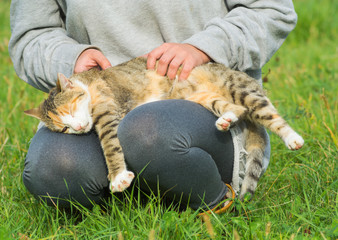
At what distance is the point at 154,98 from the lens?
2471 millimetres

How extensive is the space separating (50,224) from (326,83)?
3044mm

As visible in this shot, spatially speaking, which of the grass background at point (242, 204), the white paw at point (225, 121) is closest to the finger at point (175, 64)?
the white paw at point (225, 121)

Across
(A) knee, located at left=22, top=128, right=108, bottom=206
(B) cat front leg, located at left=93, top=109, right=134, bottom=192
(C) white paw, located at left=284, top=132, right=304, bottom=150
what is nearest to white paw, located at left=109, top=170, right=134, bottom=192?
(B) cat front leg, located at left=93, top=109, right=134, bottom=192

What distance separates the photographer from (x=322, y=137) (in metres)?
2.99

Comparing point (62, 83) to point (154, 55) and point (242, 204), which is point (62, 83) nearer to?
point (154, 55)

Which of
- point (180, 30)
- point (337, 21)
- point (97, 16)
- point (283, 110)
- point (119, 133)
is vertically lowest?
point (337, 21)

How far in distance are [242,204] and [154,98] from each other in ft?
2.75

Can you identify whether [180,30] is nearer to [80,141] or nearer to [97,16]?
[97,16]

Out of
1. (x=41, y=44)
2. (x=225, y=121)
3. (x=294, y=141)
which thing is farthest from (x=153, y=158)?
(x=41, y=44)

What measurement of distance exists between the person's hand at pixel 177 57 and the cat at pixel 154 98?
0.10 metres

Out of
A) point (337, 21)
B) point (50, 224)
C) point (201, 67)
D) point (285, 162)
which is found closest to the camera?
point (50, 224)

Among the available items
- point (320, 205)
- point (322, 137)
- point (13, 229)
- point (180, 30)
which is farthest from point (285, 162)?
point (13, 229)

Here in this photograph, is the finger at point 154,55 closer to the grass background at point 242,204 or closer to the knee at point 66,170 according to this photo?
the knee at point 66,170

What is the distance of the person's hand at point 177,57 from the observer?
7.20ft
